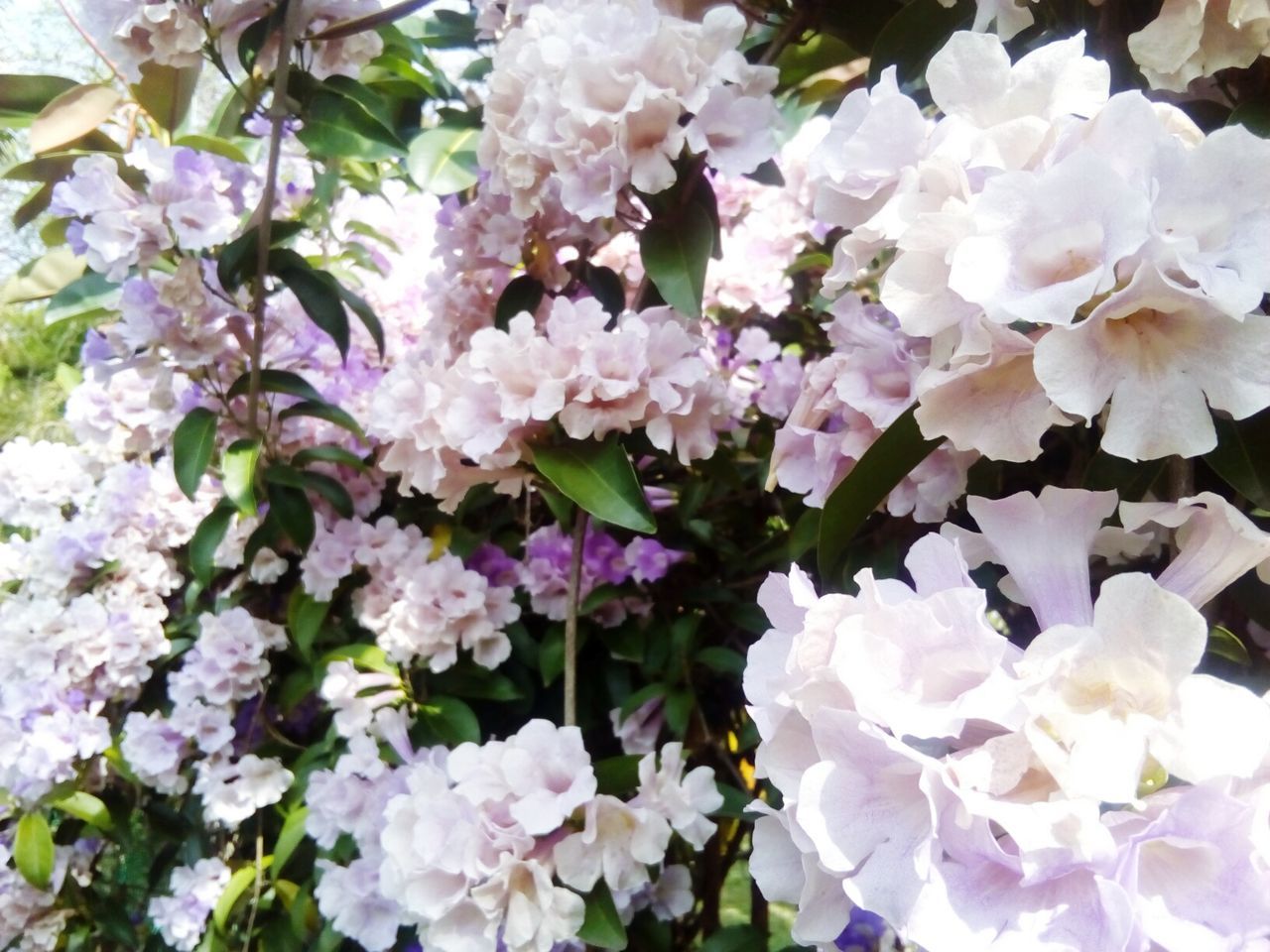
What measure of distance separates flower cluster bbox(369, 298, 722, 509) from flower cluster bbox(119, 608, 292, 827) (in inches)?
16.8

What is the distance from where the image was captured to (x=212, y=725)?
0.99 m

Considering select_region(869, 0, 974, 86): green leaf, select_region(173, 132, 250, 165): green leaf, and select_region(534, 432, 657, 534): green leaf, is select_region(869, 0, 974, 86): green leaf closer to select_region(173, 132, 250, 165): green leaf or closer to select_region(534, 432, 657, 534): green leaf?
select_region(534, 432, 657, 534): green leaf

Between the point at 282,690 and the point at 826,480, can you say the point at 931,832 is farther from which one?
the point at 282,690

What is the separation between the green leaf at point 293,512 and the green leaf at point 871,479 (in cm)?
63

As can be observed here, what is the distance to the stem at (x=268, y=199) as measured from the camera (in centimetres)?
75

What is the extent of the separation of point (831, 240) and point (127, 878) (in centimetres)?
118

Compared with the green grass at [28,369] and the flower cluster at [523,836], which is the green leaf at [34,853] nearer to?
the flower cluster at [523,836]

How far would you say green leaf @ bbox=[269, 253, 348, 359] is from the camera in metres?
0.91

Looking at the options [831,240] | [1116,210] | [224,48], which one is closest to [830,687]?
[1116,210]

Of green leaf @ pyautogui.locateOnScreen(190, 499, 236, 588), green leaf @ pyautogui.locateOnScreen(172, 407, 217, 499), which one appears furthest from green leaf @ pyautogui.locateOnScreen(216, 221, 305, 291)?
green leaf @ pyautogui.locateOnScreen(190, 499, 236, 588)

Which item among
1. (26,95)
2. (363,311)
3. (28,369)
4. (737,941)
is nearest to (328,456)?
(363,311)

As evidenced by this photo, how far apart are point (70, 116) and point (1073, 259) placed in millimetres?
936

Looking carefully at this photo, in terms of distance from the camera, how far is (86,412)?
3.72 ft

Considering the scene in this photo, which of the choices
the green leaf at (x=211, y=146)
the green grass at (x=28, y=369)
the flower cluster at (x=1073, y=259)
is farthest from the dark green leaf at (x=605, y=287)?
the green grass at (x=28, y=369)
